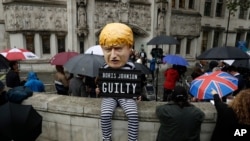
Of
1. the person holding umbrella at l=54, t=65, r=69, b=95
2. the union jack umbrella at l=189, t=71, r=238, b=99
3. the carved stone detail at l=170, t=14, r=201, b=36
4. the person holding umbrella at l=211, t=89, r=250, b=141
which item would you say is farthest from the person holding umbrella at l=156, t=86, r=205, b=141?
the carved stone detail at l=170, t=14, r=201, b=36

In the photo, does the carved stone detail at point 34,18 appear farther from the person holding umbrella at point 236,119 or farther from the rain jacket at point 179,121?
the person holding umbrella at point 236,119

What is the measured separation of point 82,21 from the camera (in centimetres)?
1441

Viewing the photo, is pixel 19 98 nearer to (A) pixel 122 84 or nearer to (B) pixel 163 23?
(A) pixel 122 84

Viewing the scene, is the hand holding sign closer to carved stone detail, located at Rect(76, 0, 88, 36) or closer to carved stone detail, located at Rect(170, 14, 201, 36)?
carved stone detail, located at Rect(76, 0, 88, 36)

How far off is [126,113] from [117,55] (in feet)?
2.76

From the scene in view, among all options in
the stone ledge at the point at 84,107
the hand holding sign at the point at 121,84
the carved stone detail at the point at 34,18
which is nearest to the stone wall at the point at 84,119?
the stone ledge at the point at 84,107

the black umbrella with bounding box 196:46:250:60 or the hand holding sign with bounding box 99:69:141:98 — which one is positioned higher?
the black umbrella with bounding box 196:46:250:60

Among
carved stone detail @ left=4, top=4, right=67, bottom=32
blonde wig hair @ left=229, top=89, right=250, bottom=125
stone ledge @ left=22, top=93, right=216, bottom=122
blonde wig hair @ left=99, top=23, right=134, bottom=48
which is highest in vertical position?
carved stone detail @ left=4, top=4, right=67, bottom=32

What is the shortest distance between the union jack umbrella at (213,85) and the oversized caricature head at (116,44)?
1269 mm

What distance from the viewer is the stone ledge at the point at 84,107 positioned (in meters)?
3.32

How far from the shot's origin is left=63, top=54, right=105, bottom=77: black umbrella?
434 cm

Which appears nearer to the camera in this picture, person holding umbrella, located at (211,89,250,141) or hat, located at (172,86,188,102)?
person holding umbrella, located at (211,89,250,141)

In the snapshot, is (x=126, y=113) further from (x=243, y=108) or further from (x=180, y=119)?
(x=243, y=108)

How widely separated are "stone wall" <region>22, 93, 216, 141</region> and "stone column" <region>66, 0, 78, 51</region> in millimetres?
11073
